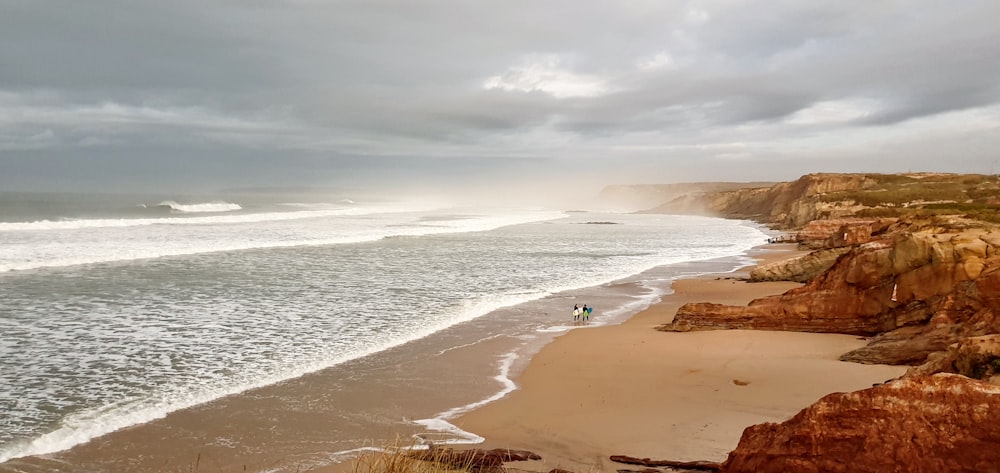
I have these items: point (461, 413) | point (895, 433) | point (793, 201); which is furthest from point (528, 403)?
point (793, 201)

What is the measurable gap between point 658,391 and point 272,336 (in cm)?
932

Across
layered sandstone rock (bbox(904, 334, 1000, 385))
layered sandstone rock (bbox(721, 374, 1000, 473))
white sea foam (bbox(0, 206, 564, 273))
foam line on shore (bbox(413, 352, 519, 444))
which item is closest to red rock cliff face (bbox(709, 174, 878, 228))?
white sea foam (bbox(0, 206, 564, 273))

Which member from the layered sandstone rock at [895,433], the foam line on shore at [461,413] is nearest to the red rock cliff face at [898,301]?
the foam line on shore at [461,413]

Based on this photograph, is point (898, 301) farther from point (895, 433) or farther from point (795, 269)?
point (795, 269)

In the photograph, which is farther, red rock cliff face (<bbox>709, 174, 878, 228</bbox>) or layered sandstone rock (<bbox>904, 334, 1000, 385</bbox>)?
red rock cliff face (<bbox>709, 174, 878, 228</bbox>)

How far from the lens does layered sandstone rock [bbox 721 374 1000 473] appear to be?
4.57 metres

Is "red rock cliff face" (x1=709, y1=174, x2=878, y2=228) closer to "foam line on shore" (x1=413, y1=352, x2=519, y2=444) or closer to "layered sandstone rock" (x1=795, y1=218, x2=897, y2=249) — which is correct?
"layered sandstone rock" (x1=795, y1=218, x2=897, y2=249)

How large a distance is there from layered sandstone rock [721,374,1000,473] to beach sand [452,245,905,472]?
223cm

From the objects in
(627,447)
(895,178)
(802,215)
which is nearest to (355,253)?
(627,447)

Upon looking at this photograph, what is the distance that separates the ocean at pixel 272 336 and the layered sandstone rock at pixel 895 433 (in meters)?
4.85

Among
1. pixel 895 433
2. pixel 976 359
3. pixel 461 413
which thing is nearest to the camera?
pixel 895 433

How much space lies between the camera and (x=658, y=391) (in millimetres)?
10938

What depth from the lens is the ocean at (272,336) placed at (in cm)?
941

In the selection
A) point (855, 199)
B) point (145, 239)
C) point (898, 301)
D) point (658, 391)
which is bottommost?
point (658, 391)
